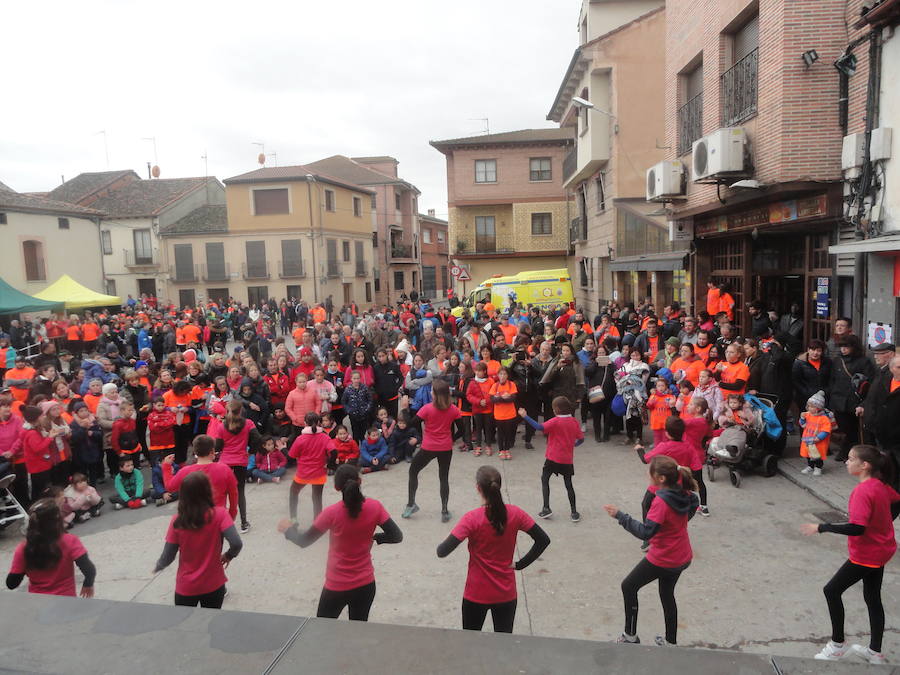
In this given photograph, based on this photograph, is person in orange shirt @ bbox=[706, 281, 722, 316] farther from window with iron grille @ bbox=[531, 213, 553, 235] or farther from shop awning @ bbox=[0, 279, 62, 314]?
window with iron grille @ bbox=[531, 213, 553, 235]

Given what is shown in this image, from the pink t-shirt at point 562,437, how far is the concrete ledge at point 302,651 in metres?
4.29

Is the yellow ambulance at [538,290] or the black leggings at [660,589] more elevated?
the yellow ambulance at [538,290]

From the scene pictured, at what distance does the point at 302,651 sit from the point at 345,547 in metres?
1.47

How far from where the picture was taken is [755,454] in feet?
26.4

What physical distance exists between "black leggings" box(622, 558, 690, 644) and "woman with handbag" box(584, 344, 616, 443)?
535cm

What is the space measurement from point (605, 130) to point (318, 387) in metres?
17.2

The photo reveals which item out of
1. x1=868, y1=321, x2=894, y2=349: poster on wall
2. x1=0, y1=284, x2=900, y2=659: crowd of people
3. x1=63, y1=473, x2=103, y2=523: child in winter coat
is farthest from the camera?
x1=868, y1=321, x2=894, y2=349: poster on wall

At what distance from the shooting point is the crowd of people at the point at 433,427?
418cm

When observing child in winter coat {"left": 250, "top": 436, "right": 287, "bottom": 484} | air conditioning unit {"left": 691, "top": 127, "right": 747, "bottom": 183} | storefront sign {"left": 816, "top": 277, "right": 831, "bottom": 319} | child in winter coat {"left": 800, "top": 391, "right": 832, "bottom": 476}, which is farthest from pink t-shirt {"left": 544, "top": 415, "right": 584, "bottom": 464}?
air conditioning unit {"left": 691, "top": 127, "right": 747, "bottom": 183}

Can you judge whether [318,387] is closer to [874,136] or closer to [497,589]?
[497,589]

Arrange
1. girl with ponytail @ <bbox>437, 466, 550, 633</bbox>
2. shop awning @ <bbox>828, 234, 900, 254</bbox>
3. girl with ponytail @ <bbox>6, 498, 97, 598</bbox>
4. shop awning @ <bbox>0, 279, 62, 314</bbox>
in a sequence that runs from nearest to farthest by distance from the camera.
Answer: girl with ponytail @ <bbox>437, 466, 550, 633</bbox>
girl with ponytail @ <bbox>6, 498, 97, 598</bbox>
shop awning @ <bbox>828, 234, 900, 254</bbox>
shop awning @ <bbox>0, 279, 62, 314</bbox>

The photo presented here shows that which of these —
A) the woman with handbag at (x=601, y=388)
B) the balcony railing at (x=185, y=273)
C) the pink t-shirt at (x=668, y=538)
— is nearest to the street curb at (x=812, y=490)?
the woman with handbag at (x=601, y=388)

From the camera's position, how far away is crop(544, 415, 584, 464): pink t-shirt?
270 inches

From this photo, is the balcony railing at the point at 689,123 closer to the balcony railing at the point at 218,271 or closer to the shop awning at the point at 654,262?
the shop awning at the point at 654,262
